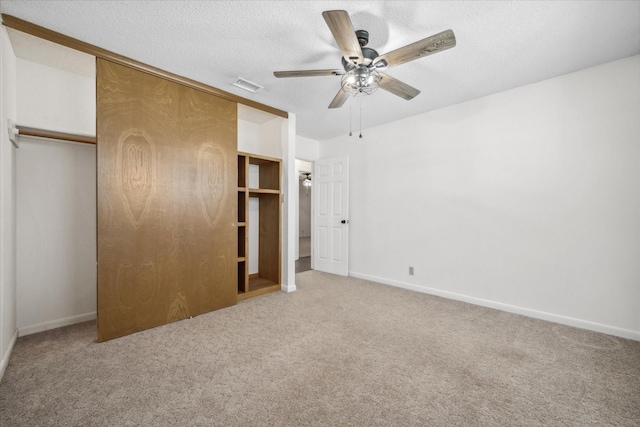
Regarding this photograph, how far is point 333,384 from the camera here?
5.99ft

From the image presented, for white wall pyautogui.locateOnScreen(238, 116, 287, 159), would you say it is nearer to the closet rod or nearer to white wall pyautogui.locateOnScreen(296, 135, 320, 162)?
white wall pyautogui.locateOnScreen(296, 135, 320, 162)

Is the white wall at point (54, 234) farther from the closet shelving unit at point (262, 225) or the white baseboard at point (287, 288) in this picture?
the white baseboard at point (287, 288)

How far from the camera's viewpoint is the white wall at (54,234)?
2.51 metres

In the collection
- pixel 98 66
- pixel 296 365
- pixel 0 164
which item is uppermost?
pixel 98 66

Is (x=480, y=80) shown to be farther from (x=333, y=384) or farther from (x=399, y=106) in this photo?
(x=333, y=384)

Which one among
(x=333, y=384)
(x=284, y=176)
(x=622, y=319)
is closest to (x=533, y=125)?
(x=622, y=319)

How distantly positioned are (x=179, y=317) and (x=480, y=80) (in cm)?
415

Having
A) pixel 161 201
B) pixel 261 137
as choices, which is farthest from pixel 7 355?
pixel 261 137

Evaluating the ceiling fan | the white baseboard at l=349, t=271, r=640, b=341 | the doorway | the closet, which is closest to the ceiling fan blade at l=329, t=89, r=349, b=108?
the ceiling fan

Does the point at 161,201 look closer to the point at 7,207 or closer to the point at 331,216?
the point at 7,207

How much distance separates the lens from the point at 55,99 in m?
2.58

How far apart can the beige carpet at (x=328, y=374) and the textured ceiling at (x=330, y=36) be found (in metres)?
2.61

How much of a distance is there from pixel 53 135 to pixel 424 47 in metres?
3.33

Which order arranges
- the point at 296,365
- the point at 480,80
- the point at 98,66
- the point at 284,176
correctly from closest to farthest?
the point at 296,365 → the point at 98,66 → the point at 480,80 → the point at 284,176
